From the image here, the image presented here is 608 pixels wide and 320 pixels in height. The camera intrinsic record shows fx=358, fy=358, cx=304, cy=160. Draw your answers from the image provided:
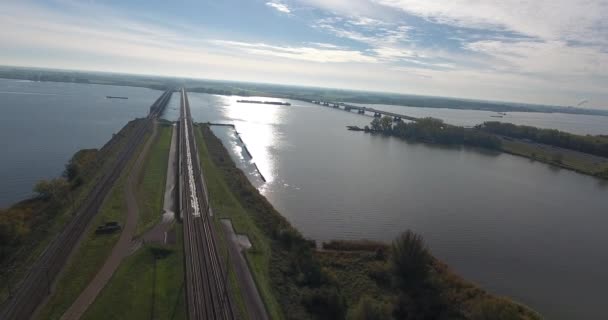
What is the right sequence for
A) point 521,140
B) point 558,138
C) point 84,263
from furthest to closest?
point 521,140 → point 558,138 → point 84,263

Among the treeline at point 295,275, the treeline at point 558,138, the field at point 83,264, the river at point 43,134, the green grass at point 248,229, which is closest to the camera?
the field at point 83,264

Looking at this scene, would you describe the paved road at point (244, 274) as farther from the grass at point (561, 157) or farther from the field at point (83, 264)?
the grass at point (561, 157)

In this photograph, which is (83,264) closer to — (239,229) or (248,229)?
(239,229)

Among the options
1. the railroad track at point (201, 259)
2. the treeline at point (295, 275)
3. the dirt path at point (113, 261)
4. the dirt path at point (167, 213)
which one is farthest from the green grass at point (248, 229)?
the dirt path at point (113, 261)

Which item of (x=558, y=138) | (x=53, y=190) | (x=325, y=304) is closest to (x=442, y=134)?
(x=558, y=138)

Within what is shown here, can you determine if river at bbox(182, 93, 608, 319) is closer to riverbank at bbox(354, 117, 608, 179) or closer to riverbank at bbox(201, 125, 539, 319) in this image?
riverbank at bbox(201, 125, 539, 319)

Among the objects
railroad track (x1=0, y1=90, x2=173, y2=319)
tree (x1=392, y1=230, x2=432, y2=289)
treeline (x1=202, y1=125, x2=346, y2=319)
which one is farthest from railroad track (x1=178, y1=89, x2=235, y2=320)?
tree (x1=392, y1=230, x2=432, y2=289)
